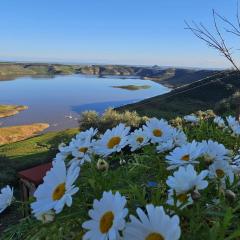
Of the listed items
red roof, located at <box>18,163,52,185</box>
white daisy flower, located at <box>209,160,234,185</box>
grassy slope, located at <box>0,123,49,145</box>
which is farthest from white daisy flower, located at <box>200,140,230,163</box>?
grassy slope, located at <box>0,123,49,145</box>

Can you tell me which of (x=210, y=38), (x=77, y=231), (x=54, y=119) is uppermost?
(x=210, y=38)

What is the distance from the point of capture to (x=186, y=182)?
1.15m

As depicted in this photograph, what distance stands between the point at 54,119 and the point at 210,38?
218 feet

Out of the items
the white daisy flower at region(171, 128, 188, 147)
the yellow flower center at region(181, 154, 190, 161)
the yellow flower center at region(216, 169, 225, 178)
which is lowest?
the yellow flower center at region(216, 169, 225, 178)

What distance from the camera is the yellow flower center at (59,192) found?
118 cm

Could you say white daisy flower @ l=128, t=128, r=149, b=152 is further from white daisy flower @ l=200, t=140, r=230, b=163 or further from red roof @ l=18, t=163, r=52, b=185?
red roof @ l=18, t=163, r=52, b=185

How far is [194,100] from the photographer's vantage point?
212 feet

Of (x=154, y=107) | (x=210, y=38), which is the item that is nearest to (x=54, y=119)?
(x=154, y=107)

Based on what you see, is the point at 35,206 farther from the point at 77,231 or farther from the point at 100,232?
the point at 100,232

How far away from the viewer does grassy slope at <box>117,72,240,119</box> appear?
4947 cm

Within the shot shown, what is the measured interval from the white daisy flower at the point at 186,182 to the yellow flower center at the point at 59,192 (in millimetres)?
291

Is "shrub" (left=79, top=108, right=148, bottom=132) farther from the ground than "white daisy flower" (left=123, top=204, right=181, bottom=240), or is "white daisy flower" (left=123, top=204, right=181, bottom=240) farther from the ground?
"white daisy flower" (left=123, top=204, right=181, bottom=240)

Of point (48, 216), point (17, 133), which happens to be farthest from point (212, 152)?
point (17, 133)

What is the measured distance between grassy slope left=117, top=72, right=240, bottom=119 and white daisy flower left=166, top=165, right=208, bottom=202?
1629 inches
